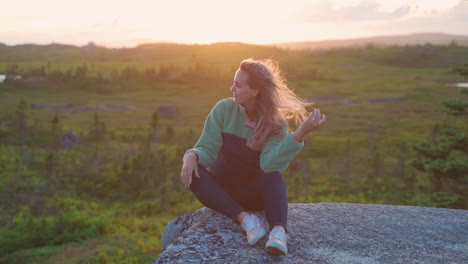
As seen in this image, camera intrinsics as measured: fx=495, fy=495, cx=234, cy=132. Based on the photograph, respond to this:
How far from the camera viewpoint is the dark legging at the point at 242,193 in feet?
Answer: 13.7

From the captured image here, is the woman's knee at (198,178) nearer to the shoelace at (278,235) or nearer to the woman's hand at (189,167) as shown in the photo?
the woman's hand at (189,167)

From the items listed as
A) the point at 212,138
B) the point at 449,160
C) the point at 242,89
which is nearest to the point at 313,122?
the point at 242,89

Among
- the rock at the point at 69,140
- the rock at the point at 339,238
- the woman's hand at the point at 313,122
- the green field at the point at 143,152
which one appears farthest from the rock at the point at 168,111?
the woman's hand at the point at 313,122

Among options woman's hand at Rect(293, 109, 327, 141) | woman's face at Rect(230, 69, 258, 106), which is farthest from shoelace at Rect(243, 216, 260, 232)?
woman's face at Rect(230, 69, 258, 106)

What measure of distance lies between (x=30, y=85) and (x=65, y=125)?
13965 millimetres

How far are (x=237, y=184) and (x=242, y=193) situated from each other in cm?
10

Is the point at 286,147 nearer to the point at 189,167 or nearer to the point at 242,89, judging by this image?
the point at 242,89

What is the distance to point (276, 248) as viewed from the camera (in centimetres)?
379

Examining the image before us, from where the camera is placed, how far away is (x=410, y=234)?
487 centimetres

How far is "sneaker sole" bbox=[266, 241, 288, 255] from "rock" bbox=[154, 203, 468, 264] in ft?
0.19

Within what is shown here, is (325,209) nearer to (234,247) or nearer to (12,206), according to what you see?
(234,247)

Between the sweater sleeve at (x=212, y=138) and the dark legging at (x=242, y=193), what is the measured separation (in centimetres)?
14

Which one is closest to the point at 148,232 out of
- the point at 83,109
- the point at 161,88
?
the point at 83,109

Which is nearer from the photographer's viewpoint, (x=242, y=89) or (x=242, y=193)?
(x=242, y=89)
